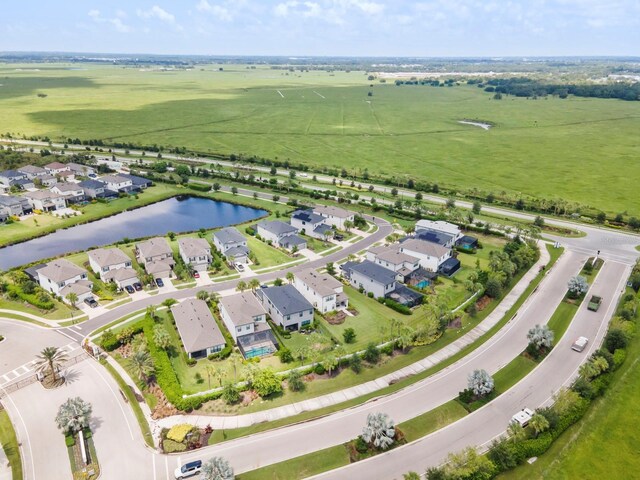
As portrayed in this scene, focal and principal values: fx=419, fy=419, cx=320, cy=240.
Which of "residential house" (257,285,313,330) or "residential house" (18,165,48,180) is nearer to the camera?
"residential house" (257,285,313,330)

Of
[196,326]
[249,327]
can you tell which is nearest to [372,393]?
[249,327]

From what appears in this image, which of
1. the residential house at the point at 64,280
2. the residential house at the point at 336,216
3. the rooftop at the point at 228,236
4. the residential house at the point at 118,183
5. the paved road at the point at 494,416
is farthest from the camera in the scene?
the residential house at the point at 118,183

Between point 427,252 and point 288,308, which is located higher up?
point 427,252

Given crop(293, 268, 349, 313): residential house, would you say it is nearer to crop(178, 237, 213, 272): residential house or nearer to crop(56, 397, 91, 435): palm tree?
crop(178, 237, 213, 272): residential house

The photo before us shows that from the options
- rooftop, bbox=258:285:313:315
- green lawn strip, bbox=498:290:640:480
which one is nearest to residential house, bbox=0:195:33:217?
rooftop, bbox=258:285:313:315

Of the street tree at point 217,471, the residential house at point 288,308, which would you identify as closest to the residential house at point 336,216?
the residential house at point 288,308

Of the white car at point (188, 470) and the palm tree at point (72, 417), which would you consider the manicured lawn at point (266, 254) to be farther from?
the white car at point (188, 470)

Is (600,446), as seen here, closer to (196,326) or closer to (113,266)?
(196,326)
